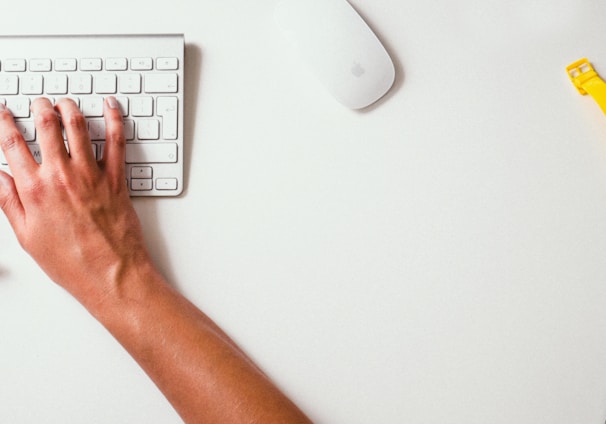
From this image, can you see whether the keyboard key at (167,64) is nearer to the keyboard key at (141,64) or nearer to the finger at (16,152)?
the keyboard key at (141,64)

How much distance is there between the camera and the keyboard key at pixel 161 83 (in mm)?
653

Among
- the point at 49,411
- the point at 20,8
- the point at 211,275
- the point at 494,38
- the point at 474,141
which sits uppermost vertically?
the point at 20,8

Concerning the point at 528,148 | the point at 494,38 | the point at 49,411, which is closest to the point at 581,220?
the point at 528,148

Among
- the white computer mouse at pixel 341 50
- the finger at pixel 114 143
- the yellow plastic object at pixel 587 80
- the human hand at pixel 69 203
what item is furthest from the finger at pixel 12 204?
the yellow plastic object at pixel 587 80

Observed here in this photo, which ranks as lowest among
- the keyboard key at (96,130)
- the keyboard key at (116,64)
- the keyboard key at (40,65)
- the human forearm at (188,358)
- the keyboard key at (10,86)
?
the human forearm at (188,358)

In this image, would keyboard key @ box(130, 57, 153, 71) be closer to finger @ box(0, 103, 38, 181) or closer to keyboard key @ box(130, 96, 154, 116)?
keyboard key @ box(130, 96, 154, 116)

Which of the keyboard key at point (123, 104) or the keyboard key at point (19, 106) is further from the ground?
the keyboard key at point (19, 106)

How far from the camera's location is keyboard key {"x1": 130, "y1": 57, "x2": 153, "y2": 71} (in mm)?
654

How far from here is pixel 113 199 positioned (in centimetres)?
64

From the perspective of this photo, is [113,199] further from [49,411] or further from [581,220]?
[581,220]

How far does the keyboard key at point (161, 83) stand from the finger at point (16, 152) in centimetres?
14

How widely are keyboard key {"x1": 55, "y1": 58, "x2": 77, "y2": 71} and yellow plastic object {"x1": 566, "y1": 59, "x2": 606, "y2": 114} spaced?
56cm

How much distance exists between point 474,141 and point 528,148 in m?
0.06

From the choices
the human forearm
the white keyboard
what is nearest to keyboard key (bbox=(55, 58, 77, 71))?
the white keyboard
